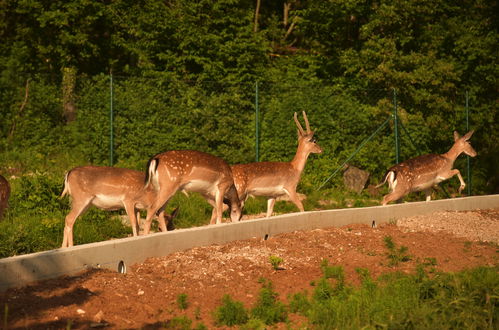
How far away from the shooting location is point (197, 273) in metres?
8.80

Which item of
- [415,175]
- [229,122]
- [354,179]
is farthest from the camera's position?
[354,179]

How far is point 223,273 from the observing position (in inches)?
352

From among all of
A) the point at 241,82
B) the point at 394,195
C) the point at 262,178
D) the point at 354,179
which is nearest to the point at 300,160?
the point at 262,178

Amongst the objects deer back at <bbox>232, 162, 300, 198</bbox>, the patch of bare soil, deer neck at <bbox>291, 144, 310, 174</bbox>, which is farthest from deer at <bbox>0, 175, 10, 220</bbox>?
deer neck at <bbox>291, 144, 310, 174</bbox>

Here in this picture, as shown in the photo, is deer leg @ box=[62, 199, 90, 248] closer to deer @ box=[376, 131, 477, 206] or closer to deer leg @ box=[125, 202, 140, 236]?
deer leg @ box=[125, 202, 140, 236]

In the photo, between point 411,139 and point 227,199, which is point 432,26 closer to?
point 411,139

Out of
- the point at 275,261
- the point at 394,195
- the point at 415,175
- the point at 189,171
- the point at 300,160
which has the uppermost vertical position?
the point at 189,171

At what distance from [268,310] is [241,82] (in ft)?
40.2

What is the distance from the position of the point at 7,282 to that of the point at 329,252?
4688 mm

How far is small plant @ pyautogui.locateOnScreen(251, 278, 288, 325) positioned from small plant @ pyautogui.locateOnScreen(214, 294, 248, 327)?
131 millimetres

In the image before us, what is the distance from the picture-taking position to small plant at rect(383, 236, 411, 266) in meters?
10.2

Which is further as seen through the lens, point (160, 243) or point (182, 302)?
point (160, 243)

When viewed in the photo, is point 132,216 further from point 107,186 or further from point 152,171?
point 152,171

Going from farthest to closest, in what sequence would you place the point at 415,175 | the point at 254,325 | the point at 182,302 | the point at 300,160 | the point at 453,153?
the point at 453,153
the point at 415,175
the point at 300,160
the point at 182,302
the point at 254,325
